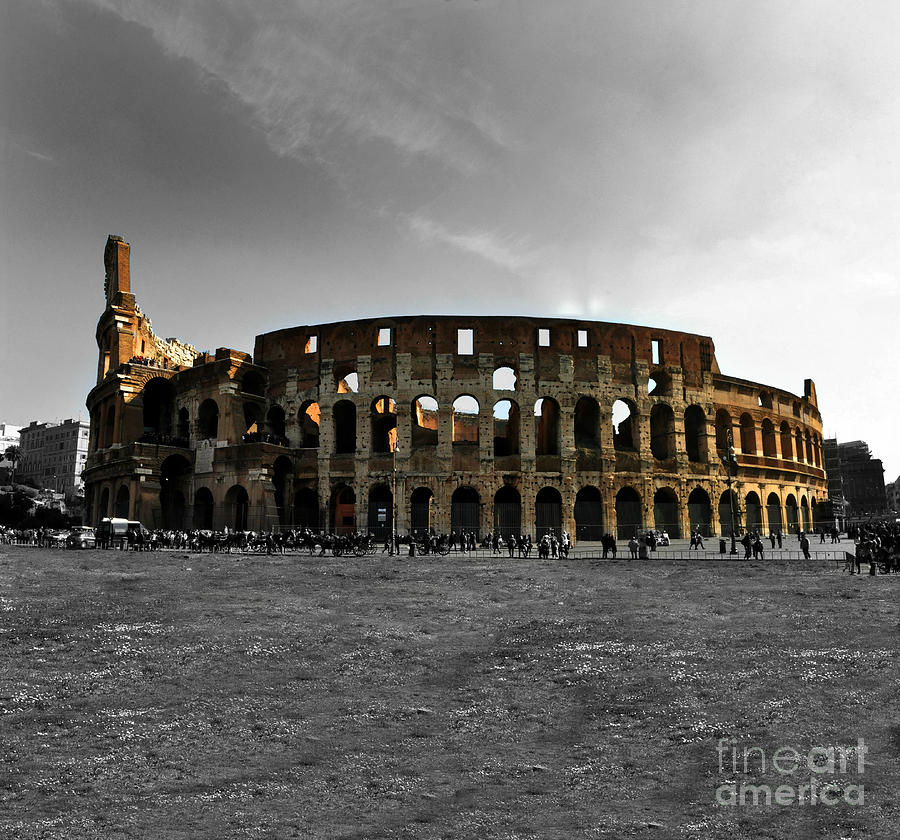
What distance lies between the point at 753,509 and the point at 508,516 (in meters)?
16.3

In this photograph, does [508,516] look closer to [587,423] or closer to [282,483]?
[587,423]

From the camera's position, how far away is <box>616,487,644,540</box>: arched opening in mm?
39062

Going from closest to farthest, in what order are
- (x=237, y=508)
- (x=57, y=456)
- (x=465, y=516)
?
(x=465, y=516)
(x=237, y=508)
(x=57, y=456)

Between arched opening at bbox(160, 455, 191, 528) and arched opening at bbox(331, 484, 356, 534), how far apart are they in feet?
29.5

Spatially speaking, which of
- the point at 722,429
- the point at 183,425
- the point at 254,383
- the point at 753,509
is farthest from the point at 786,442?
the point at 183,425

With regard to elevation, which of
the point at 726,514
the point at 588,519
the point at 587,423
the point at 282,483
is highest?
the point at 587,423

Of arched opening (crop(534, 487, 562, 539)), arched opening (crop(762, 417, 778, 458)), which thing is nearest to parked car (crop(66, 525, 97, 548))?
arched opening (crop(534, 487, 562, 539))

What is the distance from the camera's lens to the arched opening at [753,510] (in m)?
43.5

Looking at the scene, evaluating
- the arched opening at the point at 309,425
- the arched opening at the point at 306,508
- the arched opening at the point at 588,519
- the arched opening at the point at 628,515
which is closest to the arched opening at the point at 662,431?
the arched opening at the point at 628,515

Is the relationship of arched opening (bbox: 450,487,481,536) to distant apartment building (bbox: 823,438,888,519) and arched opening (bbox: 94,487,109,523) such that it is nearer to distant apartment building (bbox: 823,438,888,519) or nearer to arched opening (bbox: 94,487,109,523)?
arched opening (bbox: 94,487,109,523)

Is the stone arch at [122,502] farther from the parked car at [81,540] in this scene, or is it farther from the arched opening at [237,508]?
the parked car at [81,540]

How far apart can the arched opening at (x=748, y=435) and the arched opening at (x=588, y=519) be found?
483 inches

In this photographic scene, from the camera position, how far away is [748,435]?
4578cm

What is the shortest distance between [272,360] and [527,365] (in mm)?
14869
